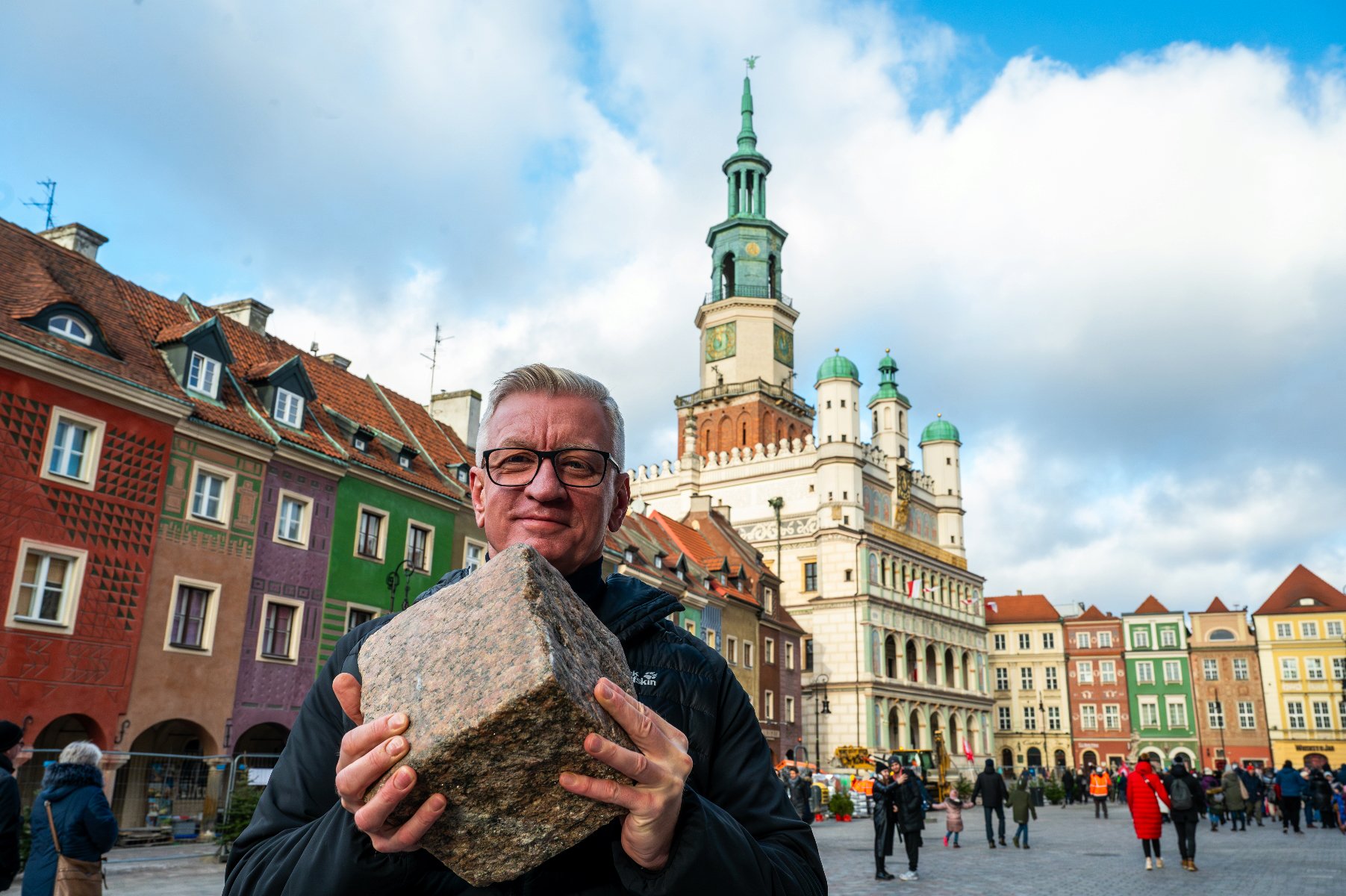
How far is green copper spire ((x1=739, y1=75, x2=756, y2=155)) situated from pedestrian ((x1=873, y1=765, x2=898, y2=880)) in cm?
6930

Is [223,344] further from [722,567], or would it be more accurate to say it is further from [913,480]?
[913,480]

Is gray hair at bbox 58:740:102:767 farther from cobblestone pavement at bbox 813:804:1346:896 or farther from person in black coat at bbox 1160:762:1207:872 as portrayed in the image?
person in black coat at bbox 1160:762:1207:872

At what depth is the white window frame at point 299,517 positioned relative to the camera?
886 inches

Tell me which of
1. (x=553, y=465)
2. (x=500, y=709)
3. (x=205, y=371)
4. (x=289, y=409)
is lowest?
(x=500, y=709)

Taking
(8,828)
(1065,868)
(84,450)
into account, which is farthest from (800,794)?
(8,828)

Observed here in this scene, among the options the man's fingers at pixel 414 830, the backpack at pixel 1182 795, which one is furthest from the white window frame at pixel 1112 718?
the man's fingers at pixel 414 830

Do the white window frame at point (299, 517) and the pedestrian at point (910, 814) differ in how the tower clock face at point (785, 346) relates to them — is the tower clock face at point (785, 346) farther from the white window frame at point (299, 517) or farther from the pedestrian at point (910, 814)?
the pedestrian at point (910, 814)

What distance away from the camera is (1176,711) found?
268 ft

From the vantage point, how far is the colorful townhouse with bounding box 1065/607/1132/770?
83750 millimetres

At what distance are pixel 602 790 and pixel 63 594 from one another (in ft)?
64.3

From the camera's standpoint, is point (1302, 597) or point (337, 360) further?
point (1302, 597)

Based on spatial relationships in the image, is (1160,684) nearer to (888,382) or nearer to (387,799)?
(888,382)

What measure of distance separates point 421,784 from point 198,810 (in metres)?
20.9

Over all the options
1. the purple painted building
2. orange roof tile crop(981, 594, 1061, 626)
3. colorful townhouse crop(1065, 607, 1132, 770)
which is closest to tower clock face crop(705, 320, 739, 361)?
orange roof tile crop(981, 594, 1061, 626)
